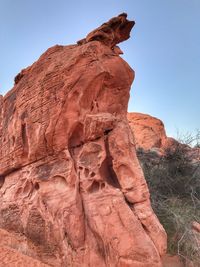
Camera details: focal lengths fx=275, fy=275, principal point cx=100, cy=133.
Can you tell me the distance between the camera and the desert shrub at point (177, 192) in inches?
201

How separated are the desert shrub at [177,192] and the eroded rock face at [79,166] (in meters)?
1.77

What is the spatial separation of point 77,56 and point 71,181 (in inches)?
75.5

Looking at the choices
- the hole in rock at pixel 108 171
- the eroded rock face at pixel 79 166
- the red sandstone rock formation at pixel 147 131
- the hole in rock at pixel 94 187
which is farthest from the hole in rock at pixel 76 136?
the red sandstone rock formation at pixel 147 131

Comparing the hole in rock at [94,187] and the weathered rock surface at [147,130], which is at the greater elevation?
the weathered rock surface at [147,130]

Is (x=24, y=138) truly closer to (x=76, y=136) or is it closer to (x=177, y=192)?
(x=76, y=136)

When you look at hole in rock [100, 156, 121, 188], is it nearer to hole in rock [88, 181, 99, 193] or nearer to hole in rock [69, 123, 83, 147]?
hole in rock [88, 181, 99, 193]

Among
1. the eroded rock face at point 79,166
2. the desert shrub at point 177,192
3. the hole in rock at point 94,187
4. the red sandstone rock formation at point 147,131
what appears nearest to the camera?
the eroded rock face at point 79,166

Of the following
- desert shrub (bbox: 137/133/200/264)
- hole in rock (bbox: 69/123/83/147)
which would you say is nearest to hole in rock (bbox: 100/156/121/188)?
hole in rock (bbox: 69/123/83/147)

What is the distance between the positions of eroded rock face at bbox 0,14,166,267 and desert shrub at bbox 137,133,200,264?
1772 mm

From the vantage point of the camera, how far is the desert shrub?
16.8 feet

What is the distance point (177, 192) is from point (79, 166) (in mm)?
4766

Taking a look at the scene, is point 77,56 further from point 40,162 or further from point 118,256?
point 118,256

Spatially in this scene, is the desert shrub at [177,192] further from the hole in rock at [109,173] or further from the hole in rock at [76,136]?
the hole in rock at [76,136]

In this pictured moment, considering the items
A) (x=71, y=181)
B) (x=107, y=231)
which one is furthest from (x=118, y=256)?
(x=71, y=181)
